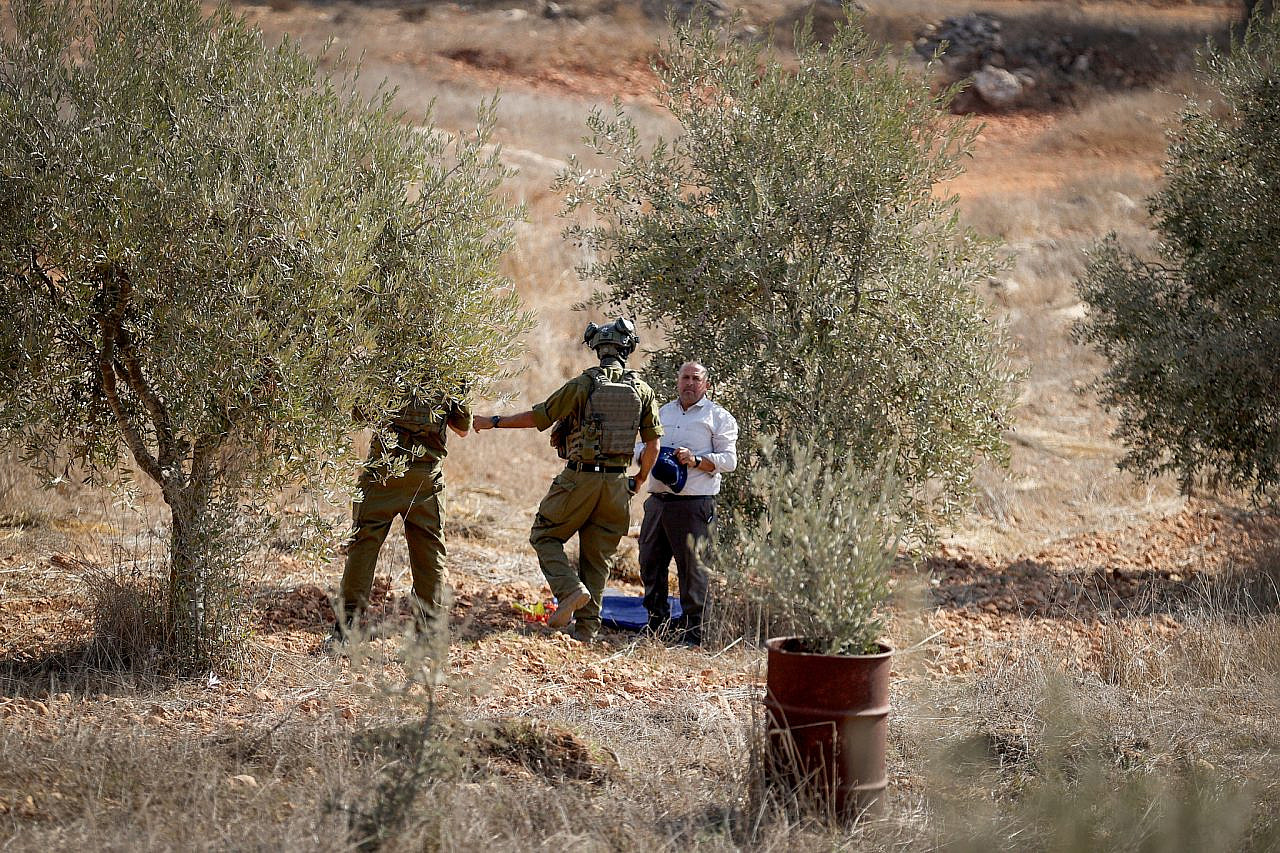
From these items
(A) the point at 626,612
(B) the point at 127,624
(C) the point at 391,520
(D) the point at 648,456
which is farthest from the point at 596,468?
(B) the point at 127,624

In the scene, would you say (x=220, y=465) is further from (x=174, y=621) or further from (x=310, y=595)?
(x=310, y=595)

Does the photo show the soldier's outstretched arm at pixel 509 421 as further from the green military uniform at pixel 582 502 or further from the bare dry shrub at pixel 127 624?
the bare dry shrub at pixel 127 624

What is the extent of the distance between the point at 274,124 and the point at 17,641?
3.05 meters

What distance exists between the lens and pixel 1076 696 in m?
5.57

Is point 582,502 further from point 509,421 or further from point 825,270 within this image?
point 825,270

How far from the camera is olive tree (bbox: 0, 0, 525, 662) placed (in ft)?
17.0

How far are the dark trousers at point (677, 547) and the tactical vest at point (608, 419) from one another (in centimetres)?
60

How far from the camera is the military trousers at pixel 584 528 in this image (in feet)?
23.5

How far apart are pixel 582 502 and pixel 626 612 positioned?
4.11ft

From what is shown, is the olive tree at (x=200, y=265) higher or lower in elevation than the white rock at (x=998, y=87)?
lower

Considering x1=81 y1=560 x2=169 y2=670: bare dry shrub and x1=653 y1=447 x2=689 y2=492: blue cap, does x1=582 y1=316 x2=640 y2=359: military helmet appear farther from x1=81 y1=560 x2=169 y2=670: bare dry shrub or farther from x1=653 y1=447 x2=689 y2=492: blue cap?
x1=81 y1=560 x2=169 y2=670: bare dry shrub

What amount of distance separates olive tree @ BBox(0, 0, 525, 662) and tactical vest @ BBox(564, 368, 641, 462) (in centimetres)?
112

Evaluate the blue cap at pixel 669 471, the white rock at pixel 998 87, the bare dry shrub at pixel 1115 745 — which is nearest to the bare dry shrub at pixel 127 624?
the blue cap at pixel 669 471

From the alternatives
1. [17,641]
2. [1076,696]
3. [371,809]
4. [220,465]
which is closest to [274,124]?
[220,465]
